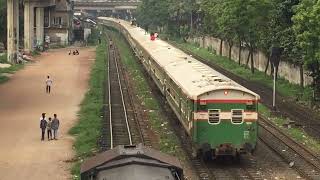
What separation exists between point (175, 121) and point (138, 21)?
103 meters

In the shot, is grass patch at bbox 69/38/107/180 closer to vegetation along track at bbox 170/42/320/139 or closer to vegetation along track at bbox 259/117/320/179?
vegetation along track at bbox 259/117/320/179

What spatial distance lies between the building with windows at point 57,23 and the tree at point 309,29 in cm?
6362

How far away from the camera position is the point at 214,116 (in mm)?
20188

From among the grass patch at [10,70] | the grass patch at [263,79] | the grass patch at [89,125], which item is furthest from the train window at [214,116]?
the grass patch at [10,70]

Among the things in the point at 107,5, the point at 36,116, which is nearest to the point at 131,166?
the point at 36,116

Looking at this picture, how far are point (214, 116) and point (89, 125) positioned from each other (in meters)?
9.81

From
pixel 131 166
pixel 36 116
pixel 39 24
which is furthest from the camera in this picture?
pixel 39 24

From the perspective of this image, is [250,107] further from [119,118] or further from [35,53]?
[35,53]

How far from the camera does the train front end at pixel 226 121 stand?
20.1 meters

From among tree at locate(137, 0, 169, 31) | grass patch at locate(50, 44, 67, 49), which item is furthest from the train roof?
tree at locate(137, 0, 169, 31)

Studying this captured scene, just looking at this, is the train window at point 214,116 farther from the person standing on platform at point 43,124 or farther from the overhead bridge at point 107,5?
the overhead bridge at point 107,5

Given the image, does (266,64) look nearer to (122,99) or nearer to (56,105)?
(122,99)

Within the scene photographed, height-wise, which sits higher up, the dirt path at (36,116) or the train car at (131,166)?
the train car at (131,166)

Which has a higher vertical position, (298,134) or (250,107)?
(250,107)
